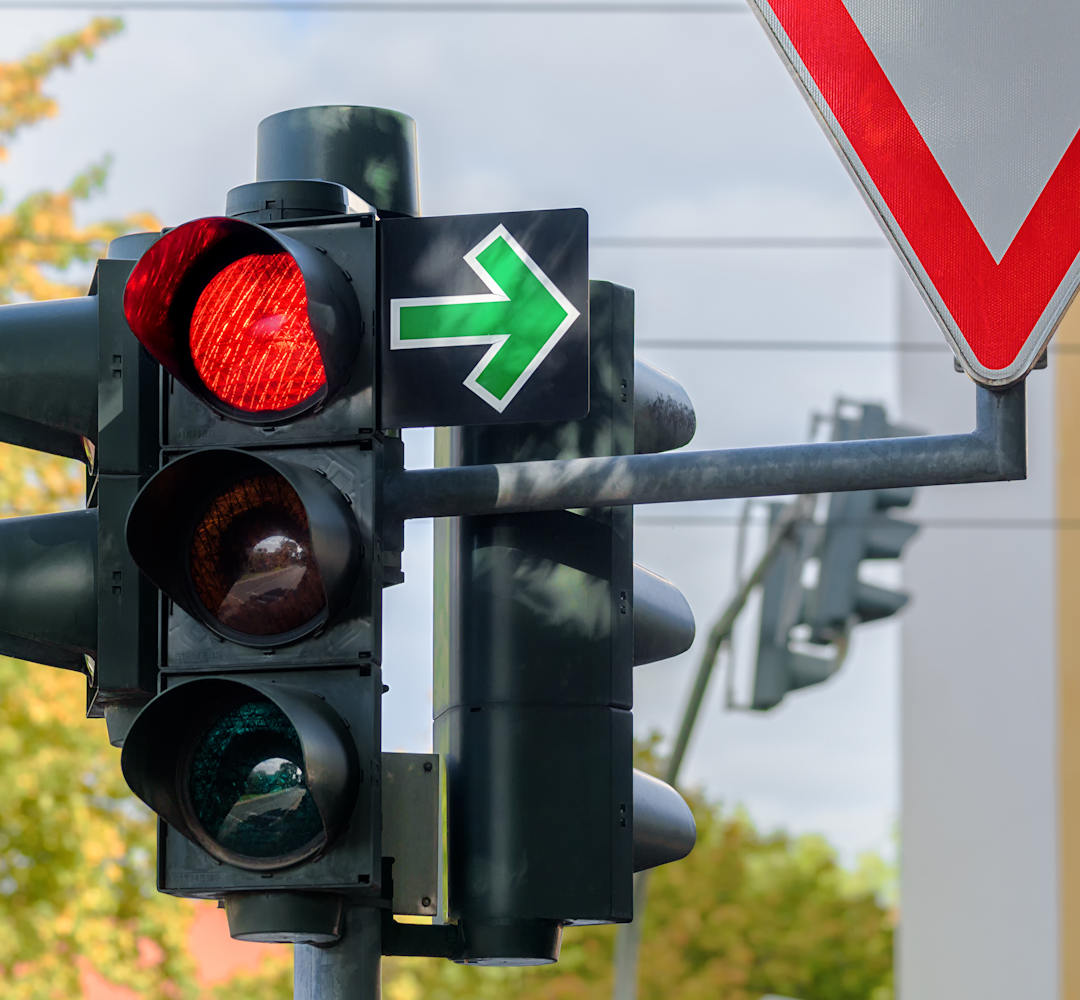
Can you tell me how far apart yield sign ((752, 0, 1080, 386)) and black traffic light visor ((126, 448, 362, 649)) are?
0.80 m

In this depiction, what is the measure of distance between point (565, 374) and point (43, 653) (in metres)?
0.86

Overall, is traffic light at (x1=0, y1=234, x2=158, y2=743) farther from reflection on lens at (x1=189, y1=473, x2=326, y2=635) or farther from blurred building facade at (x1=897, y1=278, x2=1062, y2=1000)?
blurred building facade at (x1=897, y1=278, x2=1062, y2=1000)

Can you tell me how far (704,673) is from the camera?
12172 millimetres

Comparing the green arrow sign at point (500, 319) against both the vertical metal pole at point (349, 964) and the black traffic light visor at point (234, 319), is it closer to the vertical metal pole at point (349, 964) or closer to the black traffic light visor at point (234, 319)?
the black traffic light visor at point (234, 319)

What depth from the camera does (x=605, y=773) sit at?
105 inches

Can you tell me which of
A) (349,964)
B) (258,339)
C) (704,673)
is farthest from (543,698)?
(704,673)

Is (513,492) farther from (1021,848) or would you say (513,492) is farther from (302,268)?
(1021,848)

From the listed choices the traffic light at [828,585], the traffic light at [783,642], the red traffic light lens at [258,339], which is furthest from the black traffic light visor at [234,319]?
the traffic light at [783,642]

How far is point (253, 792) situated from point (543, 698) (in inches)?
18.9

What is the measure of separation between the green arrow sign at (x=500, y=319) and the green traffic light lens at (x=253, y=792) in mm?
536

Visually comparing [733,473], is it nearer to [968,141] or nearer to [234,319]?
[968,141]

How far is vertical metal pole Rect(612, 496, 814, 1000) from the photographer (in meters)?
11.8

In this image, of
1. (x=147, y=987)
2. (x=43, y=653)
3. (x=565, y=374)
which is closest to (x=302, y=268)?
(x=565, y=374)

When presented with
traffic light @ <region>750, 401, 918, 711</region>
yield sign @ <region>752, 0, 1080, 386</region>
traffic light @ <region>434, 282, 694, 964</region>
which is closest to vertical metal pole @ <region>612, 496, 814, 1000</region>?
traffic light @ <region>750, 401, 918, 711</region>
